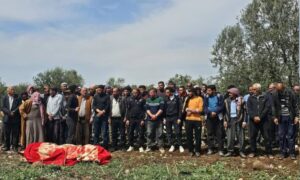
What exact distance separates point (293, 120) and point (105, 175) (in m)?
6.00

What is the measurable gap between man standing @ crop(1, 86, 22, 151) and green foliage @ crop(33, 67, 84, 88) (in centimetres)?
5717

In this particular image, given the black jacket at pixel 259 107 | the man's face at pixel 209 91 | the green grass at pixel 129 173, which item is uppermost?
the man's face at pixel 209 91

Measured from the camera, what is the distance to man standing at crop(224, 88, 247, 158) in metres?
13.7

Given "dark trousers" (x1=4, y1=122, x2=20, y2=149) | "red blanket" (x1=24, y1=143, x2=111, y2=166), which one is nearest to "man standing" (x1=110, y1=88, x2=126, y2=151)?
"dark trousers" (x1=4, y1=122, x2=20, y2=149)

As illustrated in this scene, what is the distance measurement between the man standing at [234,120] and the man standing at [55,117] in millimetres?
5407

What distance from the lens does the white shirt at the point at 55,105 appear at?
15.3m

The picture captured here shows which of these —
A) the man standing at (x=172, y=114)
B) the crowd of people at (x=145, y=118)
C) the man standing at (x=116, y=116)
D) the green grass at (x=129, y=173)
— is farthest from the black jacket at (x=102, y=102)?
the green grass at (x=129, y=173)

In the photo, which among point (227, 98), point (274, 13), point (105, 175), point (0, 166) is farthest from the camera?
point (274, 13)

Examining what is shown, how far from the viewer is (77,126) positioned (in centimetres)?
1561

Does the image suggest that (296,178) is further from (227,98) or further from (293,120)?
(227,98)

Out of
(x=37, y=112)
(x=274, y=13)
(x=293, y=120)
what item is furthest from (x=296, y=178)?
(x=274, y=13)

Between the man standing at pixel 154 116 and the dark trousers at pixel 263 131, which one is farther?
the man standing at pixel 154 116

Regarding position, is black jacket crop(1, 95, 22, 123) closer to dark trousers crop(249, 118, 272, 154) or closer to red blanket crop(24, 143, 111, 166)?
red blanket crop(24, 143, 111, 166)

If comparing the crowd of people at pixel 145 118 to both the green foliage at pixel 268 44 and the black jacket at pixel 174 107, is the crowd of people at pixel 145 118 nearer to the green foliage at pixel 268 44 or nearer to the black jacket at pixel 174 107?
the black jacket at pixel 174 107
